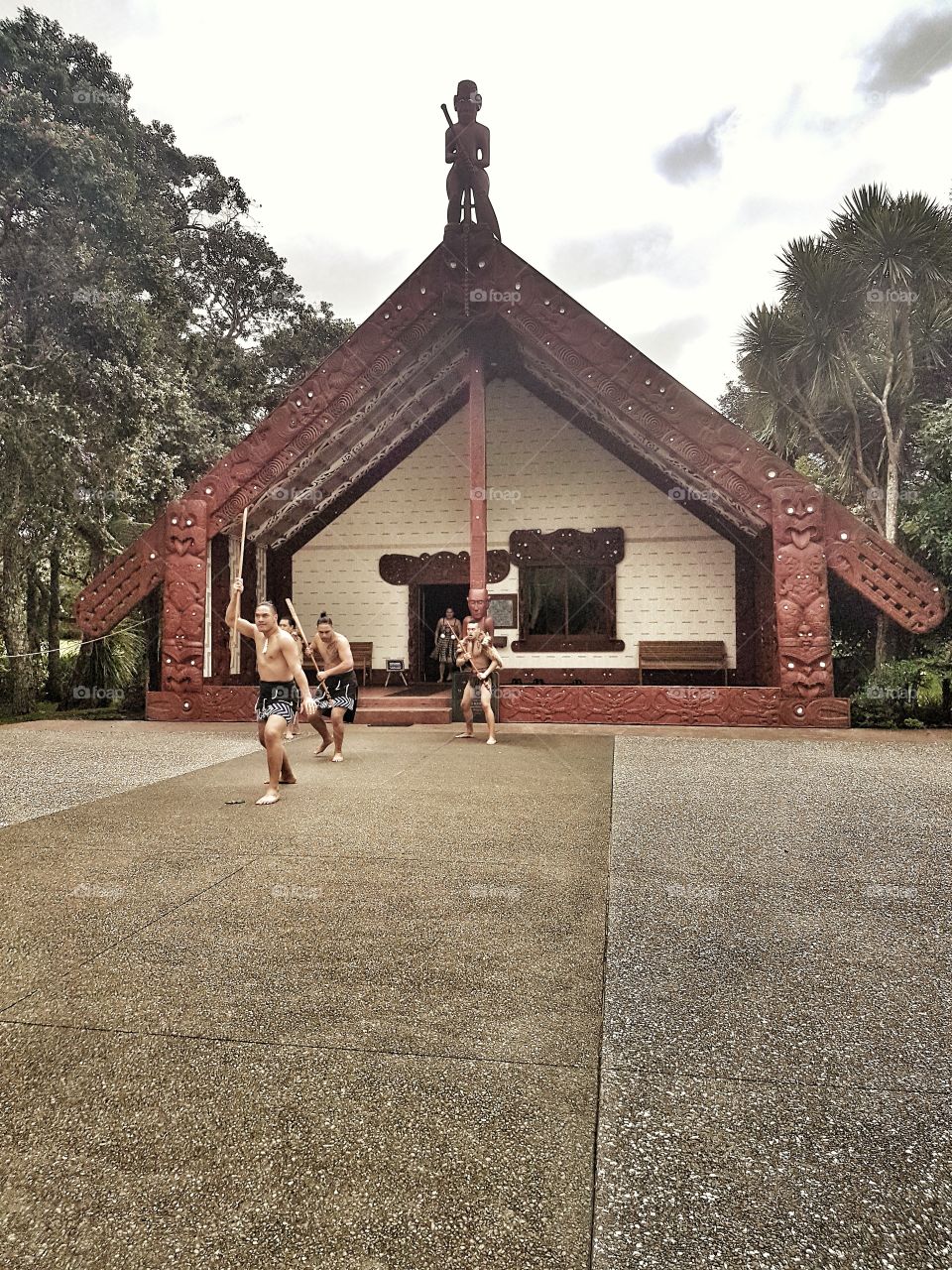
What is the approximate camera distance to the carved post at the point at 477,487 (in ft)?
38.0

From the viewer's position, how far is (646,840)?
491 centimetres

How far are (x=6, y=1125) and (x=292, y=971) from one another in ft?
3.57

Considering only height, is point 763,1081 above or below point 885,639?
below

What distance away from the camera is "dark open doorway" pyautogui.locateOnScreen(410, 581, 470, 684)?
16.0m

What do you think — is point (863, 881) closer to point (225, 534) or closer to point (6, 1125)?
point (6, 1125)

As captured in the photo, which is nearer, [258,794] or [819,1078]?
[819,1078]

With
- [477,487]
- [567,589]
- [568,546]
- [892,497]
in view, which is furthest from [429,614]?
[892,497]

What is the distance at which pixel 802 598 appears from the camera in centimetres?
1038

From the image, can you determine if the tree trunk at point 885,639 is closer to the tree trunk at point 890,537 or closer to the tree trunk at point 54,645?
the tree trunk at point 890,537

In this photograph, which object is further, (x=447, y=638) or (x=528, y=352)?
(x=447, y=638)

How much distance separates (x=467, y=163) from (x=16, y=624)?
11314 mm

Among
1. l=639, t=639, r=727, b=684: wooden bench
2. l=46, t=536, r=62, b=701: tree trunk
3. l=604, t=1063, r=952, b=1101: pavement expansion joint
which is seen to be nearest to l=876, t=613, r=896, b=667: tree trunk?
l=639, t=639, r=727, b=684: wooden bench

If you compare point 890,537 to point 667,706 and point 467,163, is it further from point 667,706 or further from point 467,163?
point 467,163

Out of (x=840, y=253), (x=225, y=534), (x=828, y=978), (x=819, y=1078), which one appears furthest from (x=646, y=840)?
(x=840, y=253)
